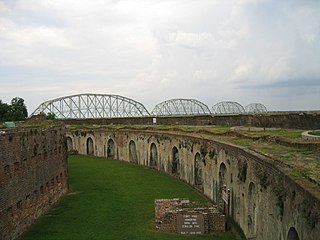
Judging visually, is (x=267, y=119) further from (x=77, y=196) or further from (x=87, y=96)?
(x=87, y=96)

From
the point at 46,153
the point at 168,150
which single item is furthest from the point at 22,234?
the point at 168,150

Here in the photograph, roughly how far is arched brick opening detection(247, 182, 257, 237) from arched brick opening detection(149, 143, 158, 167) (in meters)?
17.9

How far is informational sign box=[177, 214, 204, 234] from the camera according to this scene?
13.8 metres

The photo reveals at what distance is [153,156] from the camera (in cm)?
3100

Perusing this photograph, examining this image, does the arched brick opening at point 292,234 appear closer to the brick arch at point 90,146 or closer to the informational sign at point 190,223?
the informational sign at point 190,223

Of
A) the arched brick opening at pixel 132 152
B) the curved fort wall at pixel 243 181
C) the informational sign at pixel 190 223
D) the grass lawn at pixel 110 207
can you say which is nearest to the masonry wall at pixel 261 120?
the arched brick opening at pixel 132 152

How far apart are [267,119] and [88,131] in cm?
2060

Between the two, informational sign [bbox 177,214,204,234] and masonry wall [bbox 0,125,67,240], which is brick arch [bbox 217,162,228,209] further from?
masonry wall [bbox 0,125,67,240]

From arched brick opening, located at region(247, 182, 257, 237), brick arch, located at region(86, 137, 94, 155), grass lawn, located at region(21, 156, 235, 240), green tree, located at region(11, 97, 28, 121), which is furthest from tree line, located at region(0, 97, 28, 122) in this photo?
arched brick opening, located at region(247, 182, 257, 237)

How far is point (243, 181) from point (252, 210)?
1.21 metres

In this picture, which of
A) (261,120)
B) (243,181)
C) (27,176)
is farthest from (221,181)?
(261,120)

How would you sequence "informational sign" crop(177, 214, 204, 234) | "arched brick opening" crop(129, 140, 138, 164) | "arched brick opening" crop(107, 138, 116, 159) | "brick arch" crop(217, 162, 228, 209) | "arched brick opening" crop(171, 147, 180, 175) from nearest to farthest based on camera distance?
1. "informational sign" crop(177, 214, 204, 234)
2. "brick arch" crop(217, 162, 228, 209)
3. "arched brick opening" crop(171, 147, 180, 175)
4. "arched brick opening" crop(129, 140, 138, 164)
5. "arched brick opening" crop(107, 138, 116, 159)

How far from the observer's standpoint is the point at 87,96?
85.1 m

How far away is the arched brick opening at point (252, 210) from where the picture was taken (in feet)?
38.9
